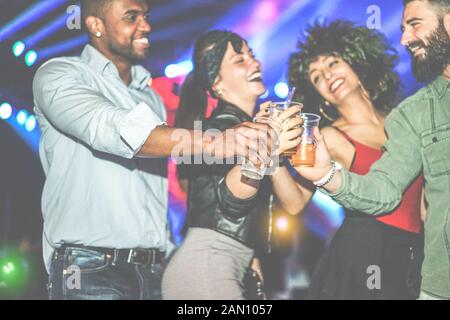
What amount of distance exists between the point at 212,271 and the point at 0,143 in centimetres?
233

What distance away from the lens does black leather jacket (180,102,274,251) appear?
8.48 ft

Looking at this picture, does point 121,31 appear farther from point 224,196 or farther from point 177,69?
point 177,69

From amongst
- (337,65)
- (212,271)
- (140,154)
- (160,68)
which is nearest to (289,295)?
(160,68)

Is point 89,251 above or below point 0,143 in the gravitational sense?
below

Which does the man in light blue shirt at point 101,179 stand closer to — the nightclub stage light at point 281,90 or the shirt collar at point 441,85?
the shirt collar at point 441,85

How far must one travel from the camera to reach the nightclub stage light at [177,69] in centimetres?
509

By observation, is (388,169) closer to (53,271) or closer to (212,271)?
(212,271)

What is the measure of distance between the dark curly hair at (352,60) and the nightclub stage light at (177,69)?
1.66 metres

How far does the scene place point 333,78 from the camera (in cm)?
340

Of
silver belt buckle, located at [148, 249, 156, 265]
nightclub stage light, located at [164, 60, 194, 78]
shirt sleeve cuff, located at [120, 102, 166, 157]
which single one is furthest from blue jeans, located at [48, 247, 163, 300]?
nightclub stage light, located at [164, 60, 194, 78]

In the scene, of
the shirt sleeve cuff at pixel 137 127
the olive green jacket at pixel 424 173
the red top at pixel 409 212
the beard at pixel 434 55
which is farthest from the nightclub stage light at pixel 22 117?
the beard at pixel 434 55

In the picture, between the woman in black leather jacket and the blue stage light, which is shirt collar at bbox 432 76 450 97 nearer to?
the woman in black leather jacket

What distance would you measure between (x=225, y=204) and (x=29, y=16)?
236cm

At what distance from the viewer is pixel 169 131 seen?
7.13 ft
